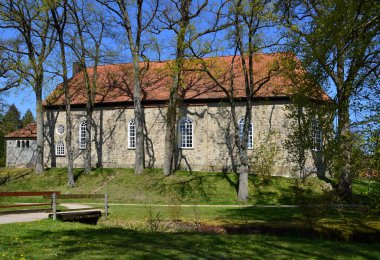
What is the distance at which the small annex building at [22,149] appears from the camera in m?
38.4

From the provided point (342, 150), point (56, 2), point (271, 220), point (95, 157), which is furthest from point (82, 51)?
point (342, 150)

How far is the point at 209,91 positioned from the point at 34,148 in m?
17.6

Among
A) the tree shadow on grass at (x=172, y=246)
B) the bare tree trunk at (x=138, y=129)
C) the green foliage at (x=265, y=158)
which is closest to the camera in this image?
the tree shadow on grass at (x=172, y=246)

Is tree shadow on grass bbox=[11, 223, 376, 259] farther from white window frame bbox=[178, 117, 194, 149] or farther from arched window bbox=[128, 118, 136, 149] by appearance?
arched window bbox=[128, 118, 136, 149]

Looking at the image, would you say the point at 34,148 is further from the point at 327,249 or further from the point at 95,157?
the point at 327,249

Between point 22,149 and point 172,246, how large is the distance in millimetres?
32378

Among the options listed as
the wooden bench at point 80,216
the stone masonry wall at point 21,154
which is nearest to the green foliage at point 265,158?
the wooden bench at point 80,216

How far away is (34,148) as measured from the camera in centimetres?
3844

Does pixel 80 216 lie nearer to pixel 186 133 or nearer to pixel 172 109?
pixel 172 109

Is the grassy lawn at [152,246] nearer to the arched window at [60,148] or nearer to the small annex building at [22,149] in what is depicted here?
the arched window at [60,148]

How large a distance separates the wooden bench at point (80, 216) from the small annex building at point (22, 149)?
2327cm

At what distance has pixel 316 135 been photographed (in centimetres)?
1370

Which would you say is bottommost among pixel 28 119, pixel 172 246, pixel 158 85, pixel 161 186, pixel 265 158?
pixel 161 186

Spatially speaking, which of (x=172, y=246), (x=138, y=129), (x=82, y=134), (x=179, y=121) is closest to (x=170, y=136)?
(x=138, y=129)
